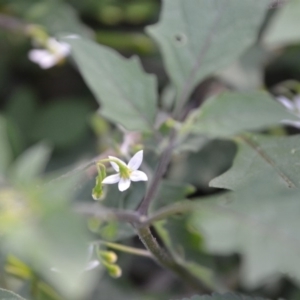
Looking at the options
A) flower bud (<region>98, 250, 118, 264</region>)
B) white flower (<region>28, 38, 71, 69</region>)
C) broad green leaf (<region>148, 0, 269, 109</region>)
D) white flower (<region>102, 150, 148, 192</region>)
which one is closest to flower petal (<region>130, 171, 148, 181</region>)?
white flower (<region>102, 150, 148, 192</region>)

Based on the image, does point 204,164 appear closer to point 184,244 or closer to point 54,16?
point 184,244

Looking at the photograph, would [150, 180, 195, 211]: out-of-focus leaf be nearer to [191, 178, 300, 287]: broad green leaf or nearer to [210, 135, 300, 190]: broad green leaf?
[210, 135, 300, 190]: broad green leaf

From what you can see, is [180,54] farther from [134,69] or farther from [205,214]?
[205,214]

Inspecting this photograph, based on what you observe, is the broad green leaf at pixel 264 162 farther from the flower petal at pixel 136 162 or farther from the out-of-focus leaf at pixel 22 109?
the out-of-focus leaf at pixel 22 109

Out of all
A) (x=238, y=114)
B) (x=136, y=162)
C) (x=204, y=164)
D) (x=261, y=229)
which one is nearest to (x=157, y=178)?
(x=136, y=162)

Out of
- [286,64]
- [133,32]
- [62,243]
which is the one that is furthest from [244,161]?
[133,32]

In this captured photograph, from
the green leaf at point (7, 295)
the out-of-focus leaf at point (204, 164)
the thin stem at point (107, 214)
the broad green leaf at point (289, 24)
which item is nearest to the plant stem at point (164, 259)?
the thin stem at point (107, 214)

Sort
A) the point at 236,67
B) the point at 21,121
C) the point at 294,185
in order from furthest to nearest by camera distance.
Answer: the point at 21,121 → the point at 236,67 → the point at 294,185
